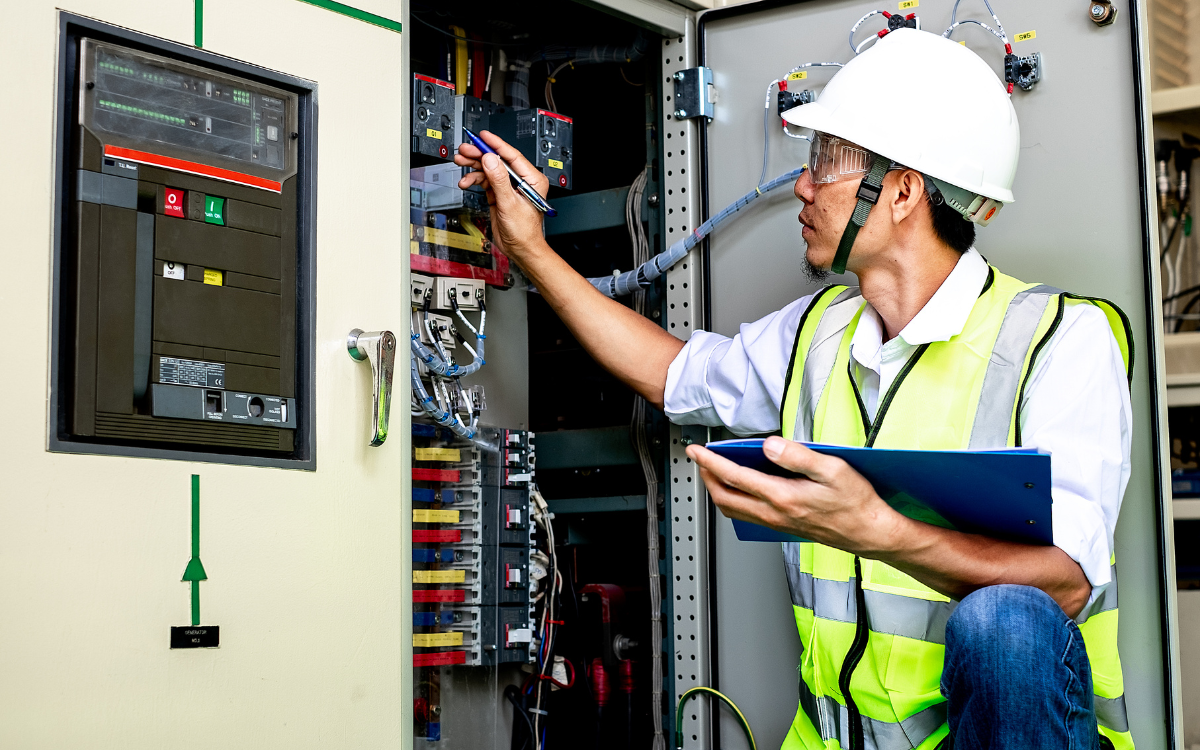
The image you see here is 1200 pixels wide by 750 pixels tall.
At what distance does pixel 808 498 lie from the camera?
4.23 ft

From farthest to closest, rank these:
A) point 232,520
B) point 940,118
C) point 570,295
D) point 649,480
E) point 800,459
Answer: point 649,480, point 570,295, point 940,118, point 232,520, point 800,459

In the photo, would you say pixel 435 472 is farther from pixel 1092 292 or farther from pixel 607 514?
pixel 1092 292

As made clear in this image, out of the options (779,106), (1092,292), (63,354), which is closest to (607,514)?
(779,106)

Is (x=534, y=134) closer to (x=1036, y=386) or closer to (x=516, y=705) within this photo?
(x=1036, y=386)

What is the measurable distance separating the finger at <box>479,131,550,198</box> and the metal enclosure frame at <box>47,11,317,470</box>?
0.46 m

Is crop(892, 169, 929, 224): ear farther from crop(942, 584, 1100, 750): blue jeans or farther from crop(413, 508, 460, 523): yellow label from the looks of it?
crop(413, 508, 460, 523): yellow label

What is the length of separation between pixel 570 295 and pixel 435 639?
0.66 meters

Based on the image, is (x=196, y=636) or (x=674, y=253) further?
(x=674, y=253)

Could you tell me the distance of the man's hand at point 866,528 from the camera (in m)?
1.28

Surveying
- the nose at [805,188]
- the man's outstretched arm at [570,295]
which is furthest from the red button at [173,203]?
the nose at [805,188]

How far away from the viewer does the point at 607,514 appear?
8.07 ft

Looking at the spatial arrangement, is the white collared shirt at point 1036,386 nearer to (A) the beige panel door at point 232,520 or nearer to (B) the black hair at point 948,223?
(B) the black hair at point 948,223

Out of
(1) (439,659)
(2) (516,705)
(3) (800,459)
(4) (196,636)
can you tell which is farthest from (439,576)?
(3) (800,459)

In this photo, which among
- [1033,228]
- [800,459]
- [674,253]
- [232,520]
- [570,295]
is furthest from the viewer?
[674,253]
